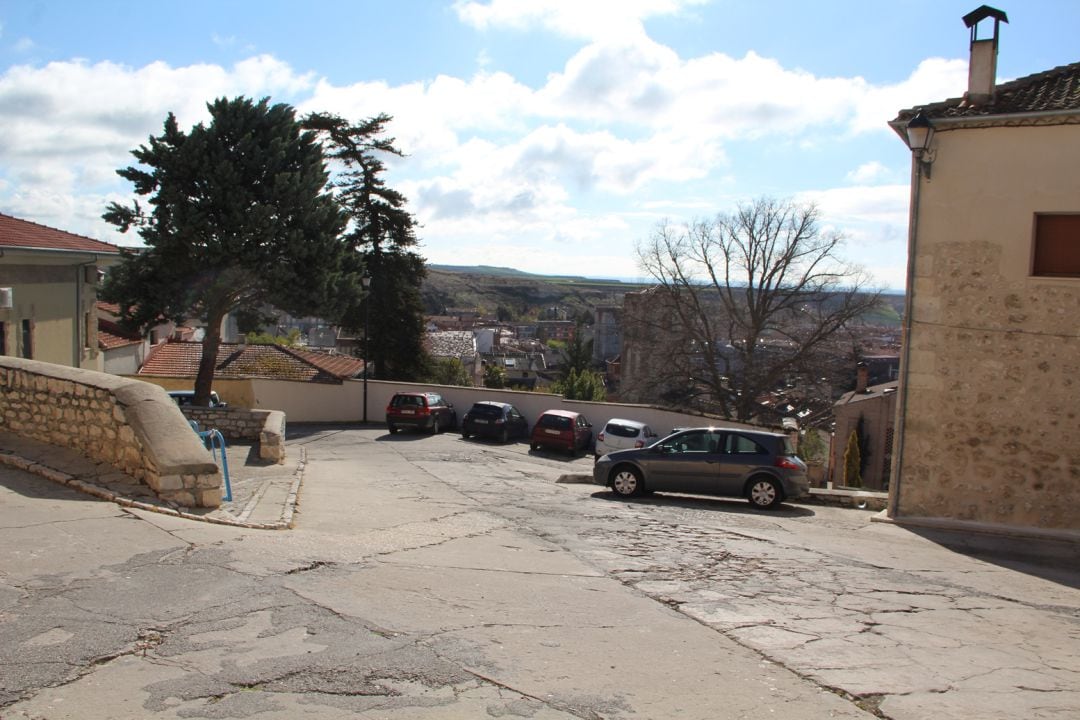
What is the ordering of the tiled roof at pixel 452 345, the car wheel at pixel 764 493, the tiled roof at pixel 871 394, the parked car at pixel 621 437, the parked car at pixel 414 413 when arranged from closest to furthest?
1. the car wheel at pixel 764 493
2. the parked car at pixel 621 437
3. the parked car at pixel 414 413
4. the tiled roof at pixel 871 394
5. the tiled roof at pixel 452 345

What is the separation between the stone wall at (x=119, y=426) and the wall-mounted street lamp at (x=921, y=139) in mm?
10472

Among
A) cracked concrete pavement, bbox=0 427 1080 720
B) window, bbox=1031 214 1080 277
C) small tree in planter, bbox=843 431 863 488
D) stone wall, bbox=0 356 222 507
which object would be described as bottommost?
small tree in planter, bbox=843 431 863 488

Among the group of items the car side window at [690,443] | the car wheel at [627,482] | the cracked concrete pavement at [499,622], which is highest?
the car side window at [690,443]

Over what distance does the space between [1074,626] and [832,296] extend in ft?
98.6

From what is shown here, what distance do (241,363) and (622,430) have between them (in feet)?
57.8

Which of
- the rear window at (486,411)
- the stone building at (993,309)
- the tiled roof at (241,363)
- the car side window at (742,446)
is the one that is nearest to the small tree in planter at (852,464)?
the rear window at (486,411)

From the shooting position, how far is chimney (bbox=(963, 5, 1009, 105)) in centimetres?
1266

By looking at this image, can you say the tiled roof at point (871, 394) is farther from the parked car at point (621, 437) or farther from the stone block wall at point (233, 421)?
the stone block wall at point (233, 421)

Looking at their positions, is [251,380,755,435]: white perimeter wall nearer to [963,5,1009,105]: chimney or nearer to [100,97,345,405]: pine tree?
[100,97,345,405]: pine tree

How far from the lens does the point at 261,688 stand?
15.7 feet

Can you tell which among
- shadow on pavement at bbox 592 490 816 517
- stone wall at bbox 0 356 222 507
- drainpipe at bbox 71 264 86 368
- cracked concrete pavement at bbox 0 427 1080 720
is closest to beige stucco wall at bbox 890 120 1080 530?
shadow on pavement at bbox 592 490 816 517

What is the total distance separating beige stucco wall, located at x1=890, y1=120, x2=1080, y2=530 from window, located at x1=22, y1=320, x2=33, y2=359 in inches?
723

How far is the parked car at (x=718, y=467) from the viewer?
1411 centimetres

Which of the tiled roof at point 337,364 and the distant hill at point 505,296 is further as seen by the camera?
the distant hill at point 505,296
